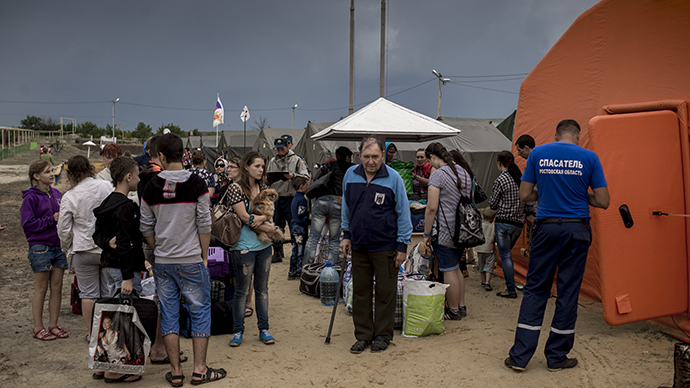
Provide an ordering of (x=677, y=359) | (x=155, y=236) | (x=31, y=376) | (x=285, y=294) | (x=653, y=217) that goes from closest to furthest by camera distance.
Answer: (x=677, y=359) < (x=155, y=236) < (x=31, y=376) < (x=653, y=217) < (x=285, y=294)

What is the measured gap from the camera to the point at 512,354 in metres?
4.10

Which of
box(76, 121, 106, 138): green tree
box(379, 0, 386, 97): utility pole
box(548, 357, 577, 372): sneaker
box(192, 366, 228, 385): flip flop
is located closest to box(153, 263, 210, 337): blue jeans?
box(192, 366, 228, 385): flip flop

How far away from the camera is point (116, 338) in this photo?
3619 mm

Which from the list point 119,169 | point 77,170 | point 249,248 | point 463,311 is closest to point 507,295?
point 463,311

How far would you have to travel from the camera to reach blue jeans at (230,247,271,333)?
4488 millimetres

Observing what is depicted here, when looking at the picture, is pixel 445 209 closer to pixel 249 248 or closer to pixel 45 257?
pixel 249 248

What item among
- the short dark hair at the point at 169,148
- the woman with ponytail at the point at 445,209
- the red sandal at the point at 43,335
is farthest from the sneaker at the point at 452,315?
the red sandal at the point at 43,335

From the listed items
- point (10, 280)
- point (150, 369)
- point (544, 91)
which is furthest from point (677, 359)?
point (10, 280)

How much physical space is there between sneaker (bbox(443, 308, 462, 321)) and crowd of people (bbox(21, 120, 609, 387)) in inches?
0.5

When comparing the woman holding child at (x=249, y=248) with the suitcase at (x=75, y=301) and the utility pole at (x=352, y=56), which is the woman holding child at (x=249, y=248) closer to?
the suitcase at (x=75, y=301)

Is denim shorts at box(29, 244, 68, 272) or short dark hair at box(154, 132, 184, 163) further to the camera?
denim shorts at box(29, 244, 68, 272)

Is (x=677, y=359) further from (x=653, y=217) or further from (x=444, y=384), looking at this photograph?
(x=653, y=217)

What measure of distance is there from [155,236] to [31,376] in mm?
1703

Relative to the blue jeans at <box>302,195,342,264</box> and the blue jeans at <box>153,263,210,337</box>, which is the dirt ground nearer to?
the blue jeans at <box>153,263,210,337</box>
